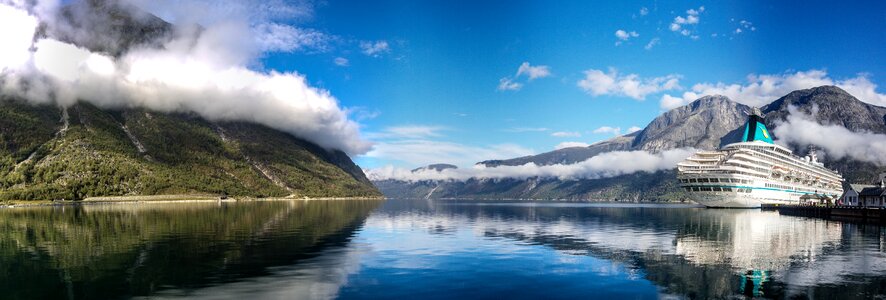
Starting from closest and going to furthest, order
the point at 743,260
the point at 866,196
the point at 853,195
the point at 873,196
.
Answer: the point at 743,260
the point at 873,196
the point at 866,196
the point at 853,195

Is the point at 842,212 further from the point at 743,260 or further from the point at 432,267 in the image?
the point at 432,267

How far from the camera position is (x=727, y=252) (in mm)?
50344

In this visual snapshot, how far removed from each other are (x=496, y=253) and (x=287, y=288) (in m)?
24.0

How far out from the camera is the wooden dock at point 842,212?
10588 centimetres

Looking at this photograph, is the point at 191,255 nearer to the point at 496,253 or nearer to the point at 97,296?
the point at 97,296

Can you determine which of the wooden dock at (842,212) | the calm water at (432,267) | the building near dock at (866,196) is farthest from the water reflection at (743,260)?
the building near dock at (866,196)

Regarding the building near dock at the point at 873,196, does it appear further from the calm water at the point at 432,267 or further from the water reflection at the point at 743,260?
the calm water at the point at 432,267

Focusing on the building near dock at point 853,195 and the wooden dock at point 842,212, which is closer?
the wooden dock at point 842,212

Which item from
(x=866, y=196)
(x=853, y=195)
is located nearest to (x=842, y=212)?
(x=866, y=196)

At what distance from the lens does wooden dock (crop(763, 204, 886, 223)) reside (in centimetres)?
10588

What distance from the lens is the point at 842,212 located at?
121000 millimetres

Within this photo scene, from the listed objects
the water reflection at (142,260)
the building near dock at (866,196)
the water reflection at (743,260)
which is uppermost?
the building near dock at (866,196)

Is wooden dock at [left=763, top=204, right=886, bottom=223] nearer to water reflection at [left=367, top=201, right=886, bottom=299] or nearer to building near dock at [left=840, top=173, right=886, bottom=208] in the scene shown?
building near dock at [left=840, top=173, right=886, bottom=208]

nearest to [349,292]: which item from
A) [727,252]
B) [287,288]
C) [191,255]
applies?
[287,288]
